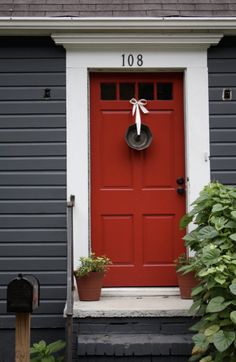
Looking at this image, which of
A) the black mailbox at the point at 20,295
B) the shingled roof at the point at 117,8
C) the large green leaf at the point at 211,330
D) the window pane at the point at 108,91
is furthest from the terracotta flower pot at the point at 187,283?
the shingled roof at the point at 117,8

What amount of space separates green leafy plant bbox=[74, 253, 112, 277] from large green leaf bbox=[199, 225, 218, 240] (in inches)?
39.4

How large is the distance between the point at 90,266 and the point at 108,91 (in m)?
1.70

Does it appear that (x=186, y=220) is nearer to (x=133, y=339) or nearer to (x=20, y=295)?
(x=133, y=339)

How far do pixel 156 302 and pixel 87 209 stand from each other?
1.05 meters

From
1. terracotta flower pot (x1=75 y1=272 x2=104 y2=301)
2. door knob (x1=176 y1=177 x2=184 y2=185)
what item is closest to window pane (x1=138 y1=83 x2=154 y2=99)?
door knob (x1=176 y1=177 x2=184 y2=185)

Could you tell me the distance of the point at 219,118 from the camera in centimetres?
509

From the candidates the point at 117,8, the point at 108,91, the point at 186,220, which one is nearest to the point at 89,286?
the point at 186,220

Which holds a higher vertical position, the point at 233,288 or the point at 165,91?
the point at 165,91

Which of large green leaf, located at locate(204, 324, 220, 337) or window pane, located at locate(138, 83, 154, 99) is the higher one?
window pane, located at locate(138, 83, 154, 99)

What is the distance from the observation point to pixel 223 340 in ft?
11.8

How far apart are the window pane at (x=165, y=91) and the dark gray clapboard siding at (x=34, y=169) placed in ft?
2.99

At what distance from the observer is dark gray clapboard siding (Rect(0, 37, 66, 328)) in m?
4.98

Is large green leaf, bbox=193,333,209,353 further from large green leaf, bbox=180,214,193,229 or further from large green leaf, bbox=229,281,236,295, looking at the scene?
large green leaf, bbox=180,214,193,229

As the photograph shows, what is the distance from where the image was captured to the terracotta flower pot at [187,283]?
4664 millimetres
